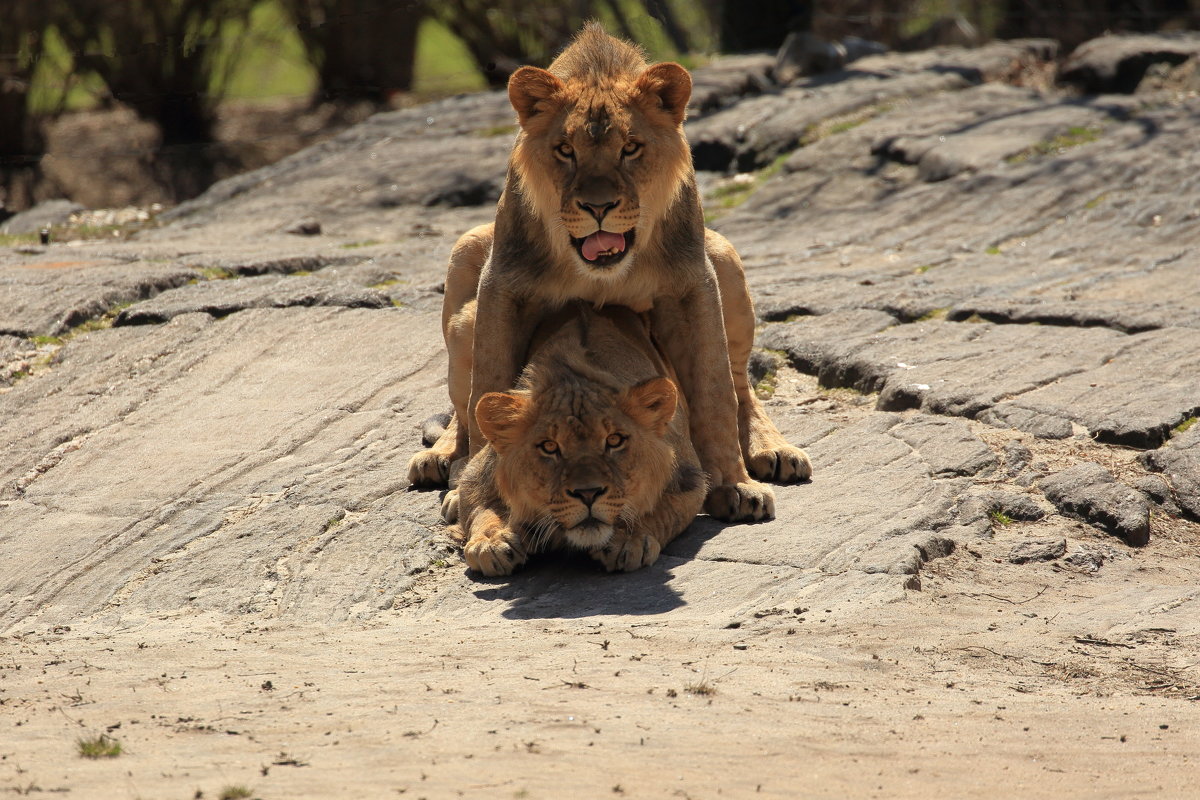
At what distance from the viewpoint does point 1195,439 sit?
6.14 m

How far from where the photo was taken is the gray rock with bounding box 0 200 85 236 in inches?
513

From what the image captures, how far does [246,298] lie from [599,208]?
437 cm

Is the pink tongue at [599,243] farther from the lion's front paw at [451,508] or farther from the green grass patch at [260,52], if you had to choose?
the green grass patch at [260,52]

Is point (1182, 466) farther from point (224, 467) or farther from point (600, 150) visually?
point (224, 467)

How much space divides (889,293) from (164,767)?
21.8ft

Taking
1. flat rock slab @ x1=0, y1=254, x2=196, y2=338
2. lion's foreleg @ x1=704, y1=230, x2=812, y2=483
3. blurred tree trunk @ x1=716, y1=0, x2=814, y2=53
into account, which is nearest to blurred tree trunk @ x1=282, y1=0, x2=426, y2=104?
blurred tree trunk @ x1=716, y1=0, x2=814, y2=53

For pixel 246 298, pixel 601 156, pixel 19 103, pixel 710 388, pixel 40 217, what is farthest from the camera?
pixel 19 103

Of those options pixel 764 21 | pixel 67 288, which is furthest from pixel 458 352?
pixel 764 21

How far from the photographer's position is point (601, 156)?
534cm

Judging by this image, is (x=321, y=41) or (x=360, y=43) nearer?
(x=321, y=41)

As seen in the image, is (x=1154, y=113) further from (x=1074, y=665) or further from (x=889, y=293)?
(x=1074, y=665)

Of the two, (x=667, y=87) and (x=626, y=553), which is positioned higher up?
(x=667, y=87)

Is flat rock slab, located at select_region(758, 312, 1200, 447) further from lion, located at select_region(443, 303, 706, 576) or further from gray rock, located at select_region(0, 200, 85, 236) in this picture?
gray rock, located at select_region(0, 200, 85, 236)

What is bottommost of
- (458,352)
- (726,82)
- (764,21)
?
(458,352)
